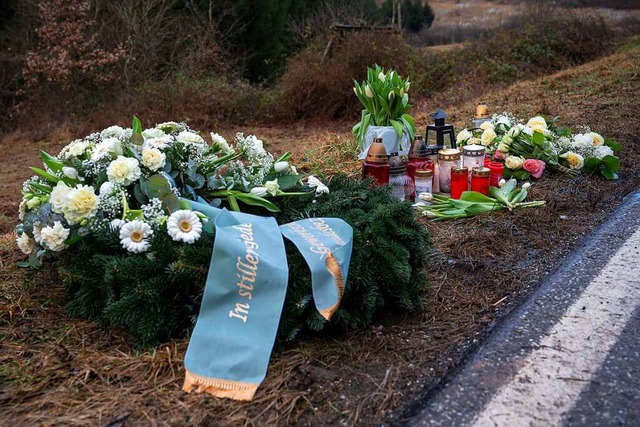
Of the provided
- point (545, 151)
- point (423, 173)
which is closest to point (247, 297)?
point (423, 173)

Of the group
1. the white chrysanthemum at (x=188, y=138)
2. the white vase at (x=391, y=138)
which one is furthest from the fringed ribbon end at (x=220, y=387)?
the white vase at (x=391, y=138)

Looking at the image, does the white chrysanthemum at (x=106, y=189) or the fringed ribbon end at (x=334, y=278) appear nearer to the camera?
the fringed ribbon end at (x=334, y=278)

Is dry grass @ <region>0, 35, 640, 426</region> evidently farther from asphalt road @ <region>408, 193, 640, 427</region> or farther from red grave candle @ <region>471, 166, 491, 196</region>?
red grave candle @ <region>471, 166, 491, 196</region>

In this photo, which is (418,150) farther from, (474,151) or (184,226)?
(184,226)

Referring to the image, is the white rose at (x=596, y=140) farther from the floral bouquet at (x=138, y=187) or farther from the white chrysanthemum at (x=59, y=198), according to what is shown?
the white chrysanthemum at (x=59, y=198)

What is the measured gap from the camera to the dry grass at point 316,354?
2080 millimetres

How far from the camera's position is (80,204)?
8.64 feet

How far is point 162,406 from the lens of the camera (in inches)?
82.8

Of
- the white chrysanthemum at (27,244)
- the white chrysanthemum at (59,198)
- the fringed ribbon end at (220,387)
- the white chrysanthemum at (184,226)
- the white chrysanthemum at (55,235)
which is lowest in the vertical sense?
the fringed ribbon end at (220,387)

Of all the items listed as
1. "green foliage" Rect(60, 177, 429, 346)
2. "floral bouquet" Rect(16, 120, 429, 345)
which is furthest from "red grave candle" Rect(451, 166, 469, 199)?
"green foliage" Rect(60, 177, 429, 346)

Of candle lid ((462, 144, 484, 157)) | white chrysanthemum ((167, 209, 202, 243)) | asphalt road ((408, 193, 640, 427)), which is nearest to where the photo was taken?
asphalt road ((408, 193, 640, 427))

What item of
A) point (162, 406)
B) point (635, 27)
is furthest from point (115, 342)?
point (635, 27)

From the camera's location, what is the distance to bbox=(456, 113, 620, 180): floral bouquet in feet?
15.5

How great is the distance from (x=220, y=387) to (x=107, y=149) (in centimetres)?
129
